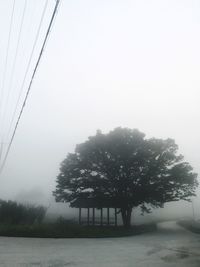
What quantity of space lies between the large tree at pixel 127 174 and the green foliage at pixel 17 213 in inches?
341

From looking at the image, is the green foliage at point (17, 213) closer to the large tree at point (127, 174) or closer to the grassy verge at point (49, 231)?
the grassy verge at point (49, 231)

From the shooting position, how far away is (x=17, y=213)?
86.5 ft

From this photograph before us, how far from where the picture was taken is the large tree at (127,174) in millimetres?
33875

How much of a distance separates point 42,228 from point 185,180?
20103 millimetres

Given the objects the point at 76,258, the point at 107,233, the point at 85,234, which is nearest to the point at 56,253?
the point at 76,258

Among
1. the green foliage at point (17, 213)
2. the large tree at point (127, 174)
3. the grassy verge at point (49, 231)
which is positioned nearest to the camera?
the grassy verge at point (49, 231)

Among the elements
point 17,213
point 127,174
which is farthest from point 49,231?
point 127,174

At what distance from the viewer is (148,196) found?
3359 cm

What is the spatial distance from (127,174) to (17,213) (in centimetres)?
1430

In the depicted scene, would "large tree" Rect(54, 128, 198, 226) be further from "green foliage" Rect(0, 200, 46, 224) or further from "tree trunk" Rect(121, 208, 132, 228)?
"green foliage" Rect(0, 200, 46, 224)

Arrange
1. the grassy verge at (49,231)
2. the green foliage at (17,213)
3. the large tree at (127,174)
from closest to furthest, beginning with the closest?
the grassy verge at (49,231) → the green foliage at (17,213) → the large tree at (127,174)

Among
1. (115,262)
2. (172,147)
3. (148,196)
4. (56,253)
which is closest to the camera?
(115,262)

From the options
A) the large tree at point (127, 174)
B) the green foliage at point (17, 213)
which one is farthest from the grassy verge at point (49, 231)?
the large tree at point (127, 174)

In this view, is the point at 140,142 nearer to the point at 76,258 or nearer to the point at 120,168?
the point at 120,168
